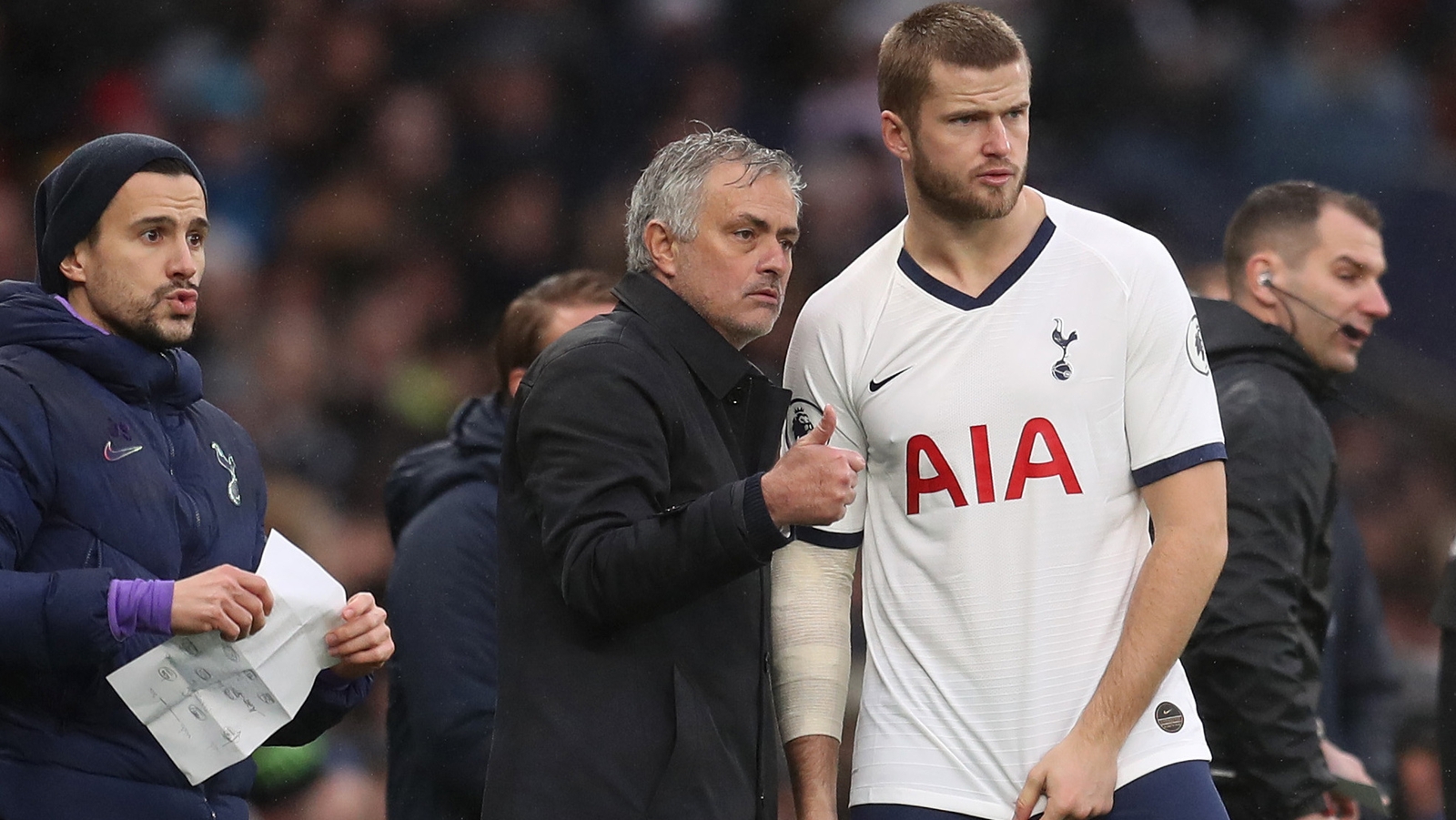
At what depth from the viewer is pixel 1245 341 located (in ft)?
14.4

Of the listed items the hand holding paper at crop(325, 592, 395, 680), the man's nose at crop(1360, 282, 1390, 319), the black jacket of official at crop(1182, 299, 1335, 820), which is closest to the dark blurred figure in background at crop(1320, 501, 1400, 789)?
the man's nose at crop(1360, 282, 1390, 319)

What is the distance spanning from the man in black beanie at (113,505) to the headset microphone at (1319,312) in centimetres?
254

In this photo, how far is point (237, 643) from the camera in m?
3.13

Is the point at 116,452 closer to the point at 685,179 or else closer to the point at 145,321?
the point at 145,321

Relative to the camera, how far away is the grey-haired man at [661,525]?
9.50 feet

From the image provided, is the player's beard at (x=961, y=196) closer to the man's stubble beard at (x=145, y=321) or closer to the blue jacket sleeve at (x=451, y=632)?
the man's stubble beard at (x=145, y=321)

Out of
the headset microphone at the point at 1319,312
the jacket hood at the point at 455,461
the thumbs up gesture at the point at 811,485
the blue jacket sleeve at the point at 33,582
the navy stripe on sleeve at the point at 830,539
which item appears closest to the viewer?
the thumbs up gesture at the point at 811,485

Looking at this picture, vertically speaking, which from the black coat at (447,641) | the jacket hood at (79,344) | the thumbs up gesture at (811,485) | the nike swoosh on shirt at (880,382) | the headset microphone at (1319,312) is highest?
the headset microphone at (1319,312)

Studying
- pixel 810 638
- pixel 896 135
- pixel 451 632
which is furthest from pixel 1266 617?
pixel 451 632

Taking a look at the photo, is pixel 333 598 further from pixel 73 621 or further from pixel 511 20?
pixel 511 20

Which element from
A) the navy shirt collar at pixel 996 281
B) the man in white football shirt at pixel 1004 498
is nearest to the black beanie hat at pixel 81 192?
the man in white football shirt at pixel 1004 498

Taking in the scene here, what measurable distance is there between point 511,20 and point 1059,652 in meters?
6.78

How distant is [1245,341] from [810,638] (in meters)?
1.58

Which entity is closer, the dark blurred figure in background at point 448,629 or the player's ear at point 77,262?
the player's ear at point 77,262
